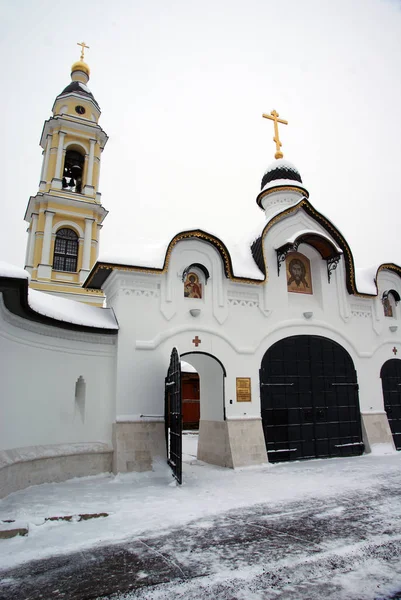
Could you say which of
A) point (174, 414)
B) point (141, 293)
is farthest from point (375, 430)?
point (141, 293)

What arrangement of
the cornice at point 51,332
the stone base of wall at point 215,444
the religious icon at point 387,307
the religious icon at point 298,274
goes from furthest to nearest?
the religious icon at point 387,307, the religious icon at point 298,274, the stone base of wall at point 215,444, the cornice at point 51,332

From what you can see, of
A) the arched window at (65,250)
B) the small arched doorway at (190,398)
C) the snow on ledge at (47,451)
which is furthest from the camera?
the small arched doorway at (190,398)

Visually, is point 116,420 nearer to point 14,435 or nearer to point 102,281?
point 14,435

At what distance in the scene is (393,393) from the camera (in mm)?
14086

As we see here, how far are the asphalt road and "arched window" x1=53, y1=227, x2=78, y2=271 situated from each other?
16943 mm

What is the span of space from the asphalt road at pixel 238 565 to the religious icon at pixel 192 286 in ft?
22.2

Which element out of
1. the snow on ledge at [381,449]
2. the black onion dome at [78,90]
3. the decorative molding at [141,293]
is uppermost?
the black onion dome at [78,90]

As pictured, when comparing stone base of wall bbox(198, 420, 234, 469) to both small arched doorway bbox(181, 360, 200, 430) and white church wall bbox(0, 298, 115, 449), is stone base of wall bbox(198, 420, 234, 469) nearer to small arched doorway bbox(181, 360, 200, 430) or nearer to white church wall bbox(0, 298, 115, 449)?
white church wall bbox(0, 298, 115, 449)

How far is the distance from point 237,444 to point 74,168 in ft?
60.3

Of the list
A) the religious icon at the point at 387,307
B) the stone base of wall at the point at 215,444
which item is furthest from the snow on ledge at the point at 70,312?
the religious icon at the point at 387,307

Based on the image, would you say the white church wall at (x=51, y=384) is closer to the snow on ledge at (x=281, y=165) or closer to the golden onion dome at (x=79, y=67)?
the snow on ledge at (x=281, y=165)

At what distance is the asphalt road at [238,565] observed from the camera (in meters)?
3.70

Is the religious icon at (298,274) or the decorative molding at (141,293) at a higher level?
the religious icon at (298,274)

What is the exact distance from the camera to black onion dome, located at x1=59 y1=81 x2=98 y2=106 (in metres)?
23.8
